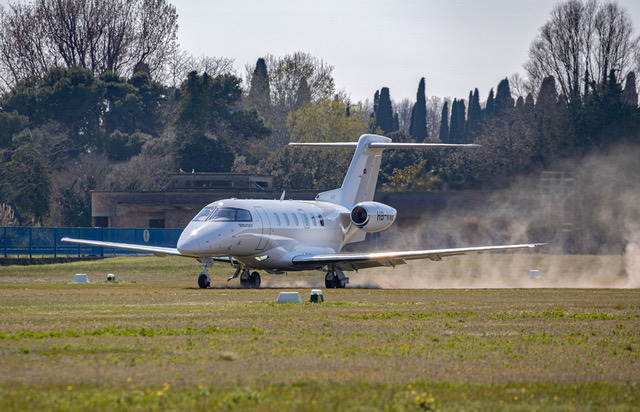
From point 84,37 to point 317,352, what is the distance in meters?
108

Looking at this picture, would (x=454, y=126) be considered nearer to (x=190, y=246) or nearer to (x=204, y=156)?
(x=204, y=156)

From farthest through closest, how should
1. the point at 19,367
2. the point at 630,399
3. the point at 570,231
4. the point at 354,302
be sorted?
the point at 570,231
the point at 354,302
the point at 19,367
the point at 630,399

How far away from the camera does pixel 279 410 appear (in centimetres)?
1012

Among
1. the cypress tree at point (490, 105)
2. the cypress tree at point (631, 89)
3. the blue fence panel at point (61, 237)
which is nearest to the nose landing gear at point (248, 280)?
the blue fence panel at point (61, 237)

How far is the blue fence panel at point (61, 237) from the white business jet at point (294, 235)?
21937 mm

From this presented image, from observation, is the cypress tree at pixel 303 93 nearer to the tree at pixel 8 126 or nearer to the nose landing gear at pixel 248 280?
the tree at pixel 8 126

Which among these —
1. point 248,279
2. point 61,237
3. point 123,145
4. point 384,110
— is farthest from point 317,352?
Result: point 384,110

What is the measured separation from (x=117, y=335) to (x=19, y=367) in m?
4.03

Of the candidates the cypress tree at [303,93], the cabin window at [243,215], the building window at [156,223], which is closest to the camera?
the cabin window at [243,215]

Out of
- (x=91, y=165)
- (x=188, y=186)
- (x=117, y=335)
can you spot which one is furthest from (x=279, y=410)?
(x=91, y=165)

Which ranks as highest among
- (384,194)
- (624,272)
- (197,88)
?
(197,88)

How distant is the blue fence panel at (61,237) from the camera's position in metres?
57.4

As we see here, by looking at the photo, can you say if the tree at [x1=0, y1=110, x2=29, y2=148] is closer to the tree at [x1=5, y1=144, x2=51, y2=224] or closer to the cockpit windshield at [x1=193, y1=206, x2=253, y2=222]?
the tree at [x1=5, y1=144, x2=51, y2=224]

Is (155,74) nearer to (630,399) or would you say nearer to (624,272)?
(624,272)
